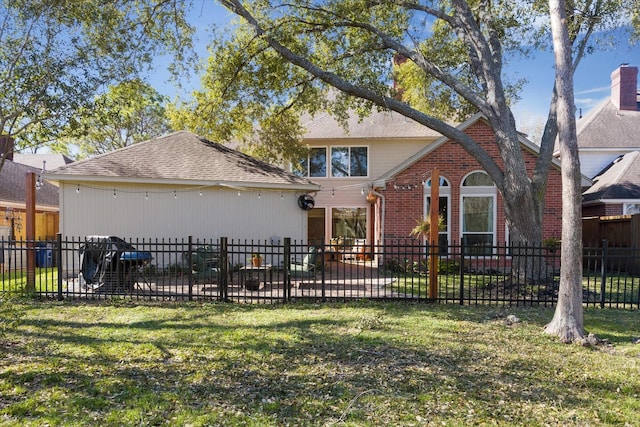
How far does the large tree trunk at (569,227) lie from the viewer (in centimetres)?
609

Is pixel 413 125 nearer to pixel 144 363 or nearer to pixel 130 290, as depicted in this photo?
pixel 130 290

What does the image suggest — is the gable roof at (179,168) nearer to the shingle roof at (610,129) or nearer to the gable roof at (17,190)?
the gable roof at (17,190)

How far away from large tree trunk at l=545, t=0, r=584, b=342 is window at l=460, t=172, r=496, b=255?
8098 millimetres

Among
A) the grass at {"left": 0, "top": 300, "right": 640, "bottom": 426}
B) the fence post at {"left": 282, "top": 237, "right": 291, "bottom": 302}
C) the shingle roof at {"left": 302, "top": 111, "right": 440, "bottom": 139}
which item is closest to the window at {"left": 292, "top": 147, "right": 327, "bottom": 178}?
the shingle roof at {"left": 302, "top": 111, "right": 440, "bottom": 139}

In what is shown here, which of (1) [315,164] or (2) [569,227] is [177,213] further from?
(2) [569,227]

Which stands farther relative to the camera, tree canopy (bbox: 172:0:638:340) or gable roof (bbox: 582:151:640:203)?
gable roof (bbox: 582:151:640:203)

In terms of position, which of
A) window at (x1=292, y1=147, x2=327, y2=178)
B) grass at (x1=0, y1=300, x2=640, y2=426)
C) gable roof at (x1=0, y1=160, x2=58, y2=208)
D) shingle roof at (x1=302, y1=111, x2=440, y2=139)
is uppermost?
shingle roof at (x1=302, y1=111, x2=440, y2=139)

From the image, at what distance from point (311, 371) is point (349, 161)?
14.6 meters

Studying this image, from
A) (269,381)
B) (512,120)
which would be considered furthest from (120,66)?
(512,120)

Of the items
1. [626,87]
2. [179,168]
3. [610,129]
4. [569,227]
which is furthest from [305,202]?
[626,87]

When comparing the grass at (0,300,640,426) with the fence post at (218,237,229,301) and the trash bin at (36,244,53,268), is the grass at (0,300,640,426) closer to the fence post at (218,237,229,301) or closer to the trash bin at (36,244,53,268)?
the fence post at (218,237,229,301)

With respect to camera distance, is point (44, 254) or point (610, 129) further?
point (610, 129)

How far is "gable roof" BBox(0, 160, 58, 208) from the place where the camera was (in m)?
16.6

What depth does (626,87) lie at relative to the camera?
21422mm
